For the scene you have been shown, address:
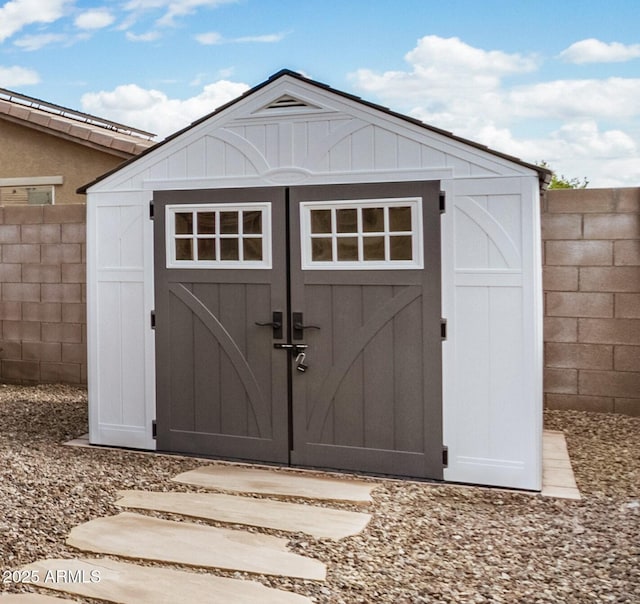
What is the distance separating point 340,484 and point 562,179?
1174 centimetres

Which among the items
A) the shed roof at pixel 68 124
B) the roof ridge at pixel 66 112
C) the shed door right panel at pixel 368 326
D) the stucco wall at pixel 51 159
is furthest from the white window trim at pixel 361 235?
the roof ridge at pixel 66 112

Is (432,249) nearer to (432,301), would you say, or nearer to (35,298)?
(432,301)

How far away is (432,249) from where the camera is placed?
5.00 m

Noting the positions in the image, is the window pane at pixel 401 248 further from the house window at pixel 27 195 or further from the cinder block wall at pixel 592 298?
the house window at pixel 27 195

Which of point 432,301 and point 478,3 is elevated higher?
point 478,3

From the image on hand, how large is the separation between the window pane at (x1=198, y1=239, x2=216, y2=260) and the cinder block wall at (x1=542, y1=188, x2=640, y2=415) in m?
3.08

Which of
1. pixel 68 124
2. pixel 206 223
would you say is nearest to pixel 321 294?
pixel 206 223

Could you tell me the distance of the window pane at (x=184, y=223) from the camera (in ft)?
18.4

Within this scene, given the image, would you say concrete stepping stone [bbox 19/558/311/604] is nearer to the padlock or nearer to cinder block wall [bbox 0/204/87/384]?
the padlock

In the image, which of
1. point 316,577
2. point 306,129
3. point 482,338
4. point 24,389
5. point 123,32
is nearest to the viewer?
point 316,577

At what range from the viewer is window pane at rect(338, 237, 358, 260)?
204 inches

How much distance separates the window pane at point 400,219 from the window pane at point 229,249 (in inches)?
45.9

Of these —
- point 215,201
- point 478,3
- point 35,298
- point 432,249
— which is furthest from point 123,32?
point 432,249

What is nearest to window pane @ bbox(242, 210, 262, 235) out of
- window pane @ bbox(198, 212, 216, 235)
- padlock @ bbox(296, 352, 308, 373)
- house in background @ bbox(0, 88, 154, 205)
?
window pane @ bbox(198, 212, 216, 235)
